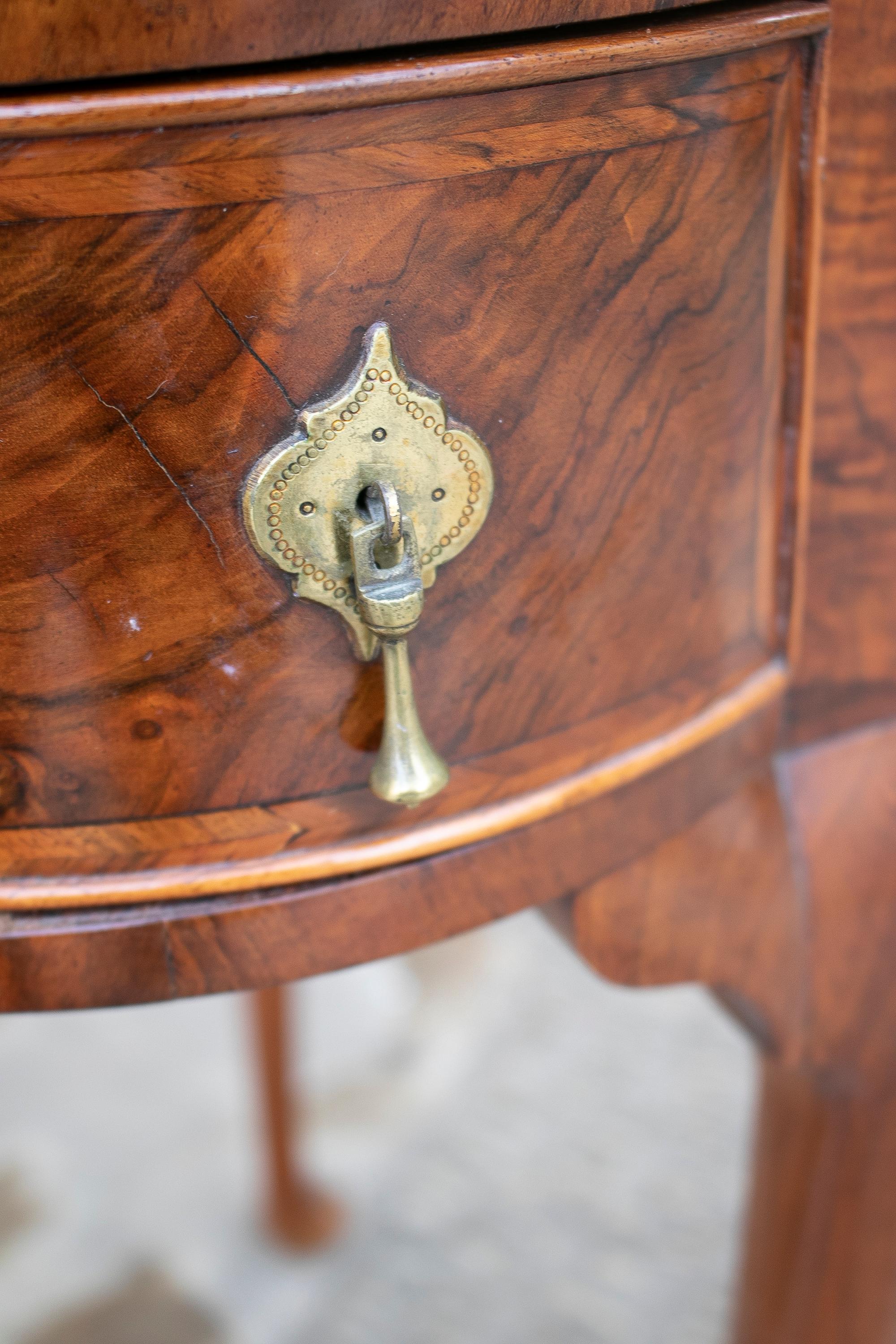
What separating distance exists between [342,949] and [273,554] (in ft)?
0.38

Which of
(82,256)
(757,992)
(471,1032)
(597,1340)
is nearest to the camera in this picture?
(82,256)

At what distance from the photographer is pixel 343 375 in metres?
0.30

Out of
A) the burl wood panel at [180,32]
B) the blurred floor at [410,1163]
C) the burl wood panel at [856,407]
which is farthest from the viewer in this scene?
the blurred floor at [410,1163]

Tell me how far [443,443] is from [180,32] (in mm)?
98

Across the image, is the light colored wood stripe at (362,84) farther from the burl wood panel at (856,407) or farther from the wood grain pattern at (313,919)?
the wood grain pattern at (313,919)

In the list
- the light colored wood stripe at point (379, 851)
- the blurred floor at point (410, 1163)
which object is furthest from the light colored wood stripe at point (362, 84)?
the blurred floor at point (410, 1163)

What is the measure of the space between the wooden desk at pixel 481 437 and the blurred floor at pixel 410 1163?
0.41 metres

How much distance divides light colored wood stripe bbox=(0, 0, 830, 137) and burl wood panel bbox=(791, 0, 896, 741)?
0.07m

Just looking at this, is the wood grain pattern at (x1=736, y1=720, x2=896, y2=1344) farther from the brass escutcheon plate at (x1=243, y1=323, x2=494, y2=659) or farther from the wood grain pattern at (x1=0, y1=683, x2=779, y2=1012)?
the brass escutcheon plate at (x1=243, y1=323, x2=494, y2=659)

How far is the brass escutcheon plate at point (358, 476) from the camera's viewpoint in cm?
30

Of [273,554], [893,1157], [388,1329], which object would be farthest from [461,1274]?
[273,554]

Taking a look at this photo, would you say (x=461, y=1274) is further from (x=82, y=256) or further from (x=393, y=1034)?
(x=82, y=256)

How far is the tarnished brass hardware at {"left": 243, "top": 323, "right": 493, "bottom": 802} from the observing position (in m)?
0.30

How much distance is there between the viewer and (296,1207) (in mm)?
827
